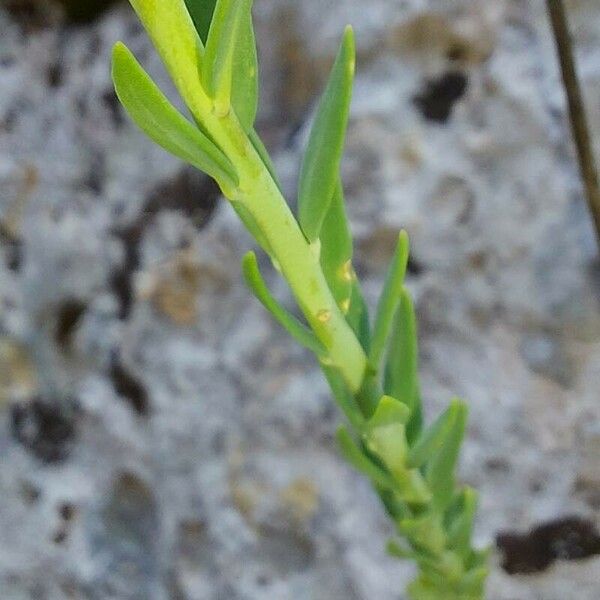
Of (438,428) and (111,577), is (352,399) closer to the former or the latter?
(438,428)

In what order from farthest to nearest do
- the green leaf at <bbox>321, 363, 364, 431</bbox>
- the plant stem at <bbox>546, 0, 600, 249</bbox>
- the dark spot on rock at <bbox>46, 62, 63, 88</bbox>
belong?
the dark spot on rock at <bbox>46, 62, 63, 88</bbox> < the plant stem at <bbox>546, 0, 600, 249</bbox> < the green leaf at <bbox>321, 363, 364, 431</bbox>

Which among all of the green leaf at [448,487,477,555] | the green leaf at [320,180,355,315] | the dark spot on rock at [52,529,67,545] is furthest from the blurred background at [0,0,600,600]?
the green leaf at [320,180,355,315]

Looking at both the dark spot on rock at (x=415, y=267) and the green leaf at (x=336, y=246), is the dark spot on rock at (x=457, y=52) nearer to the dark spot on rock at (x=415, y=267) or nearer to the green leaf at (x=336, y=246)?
the dark spot on rock at (x=415, y=267)

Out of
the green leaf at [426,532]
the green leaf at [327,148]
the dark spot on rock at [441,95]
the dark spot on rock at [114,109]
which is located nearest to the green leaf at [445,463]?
the green leaf at [426,532]

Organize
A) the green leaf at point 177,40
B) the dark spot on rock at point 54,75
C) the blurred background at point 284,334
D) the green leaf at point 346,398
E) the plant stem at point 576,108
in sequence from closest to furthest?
the green leaf at point 177,40
the green leaf at point 346,398
the plant stem at point 576,108
the blurred background at point 284,334
the dark spot on rock at point 54,75

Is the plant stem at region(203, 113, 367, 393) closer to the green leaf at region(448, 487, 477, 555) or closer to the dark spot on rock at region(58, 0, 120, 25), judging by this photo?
the green leaf at region(448, 487, 477, 555)

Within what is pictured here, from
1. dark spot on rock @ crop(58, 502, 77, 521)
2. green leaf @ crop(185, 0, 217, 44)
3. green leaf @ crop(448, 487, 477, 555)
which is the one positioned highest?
green leaf @ crop(185, 0, 217, 44)

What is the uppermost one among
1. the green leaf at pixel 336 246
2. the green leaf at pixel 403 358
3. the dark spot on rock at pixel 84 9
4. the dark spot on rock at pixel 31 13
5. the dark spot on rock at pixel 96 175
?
the dark spot on rock at pixel 31 13

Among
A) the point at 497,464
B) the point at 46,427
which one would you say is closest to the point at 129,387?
the point at 46,427
